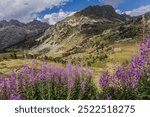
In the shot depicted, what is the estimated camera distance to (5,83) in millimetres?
15648

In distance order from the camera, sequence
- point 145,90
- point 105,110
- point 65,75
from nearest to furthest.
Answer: point 105,110 → point 145,90 → point 65,75

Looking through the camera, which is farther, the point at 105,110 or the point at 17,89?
the point at 17,89

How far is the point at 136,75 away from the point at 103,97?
1651mm

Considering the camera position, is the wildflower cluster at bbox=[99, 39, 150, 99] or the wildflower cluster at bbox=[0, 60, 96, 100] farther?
the wildflower cluster at bbox=[0, 60, 96, 100]

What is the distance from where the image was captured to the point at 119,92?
1578 centimetres

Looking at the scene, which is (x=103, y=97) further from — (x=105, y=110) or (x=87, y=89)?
(x=105, y=110)

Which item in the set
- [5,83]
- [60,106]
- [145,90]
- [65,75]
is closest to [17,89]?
[5,83]

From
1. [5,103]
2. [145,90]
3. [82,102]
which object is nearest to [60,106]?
[82,102]

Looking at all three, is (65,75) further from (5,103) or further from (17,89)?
(5,103)

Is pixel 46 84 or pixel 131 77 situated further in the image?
pixel 46 84

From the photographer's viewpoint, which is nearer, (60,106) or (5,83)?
(60,106)

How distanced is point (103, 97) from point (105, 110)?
10.5ft

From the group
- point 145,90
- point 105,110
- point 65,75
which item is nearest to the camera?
point 105,110

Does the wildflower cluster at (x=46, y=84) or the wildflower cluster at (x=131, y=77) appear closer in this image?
the wildflower cluster at (x=131, y=77)
